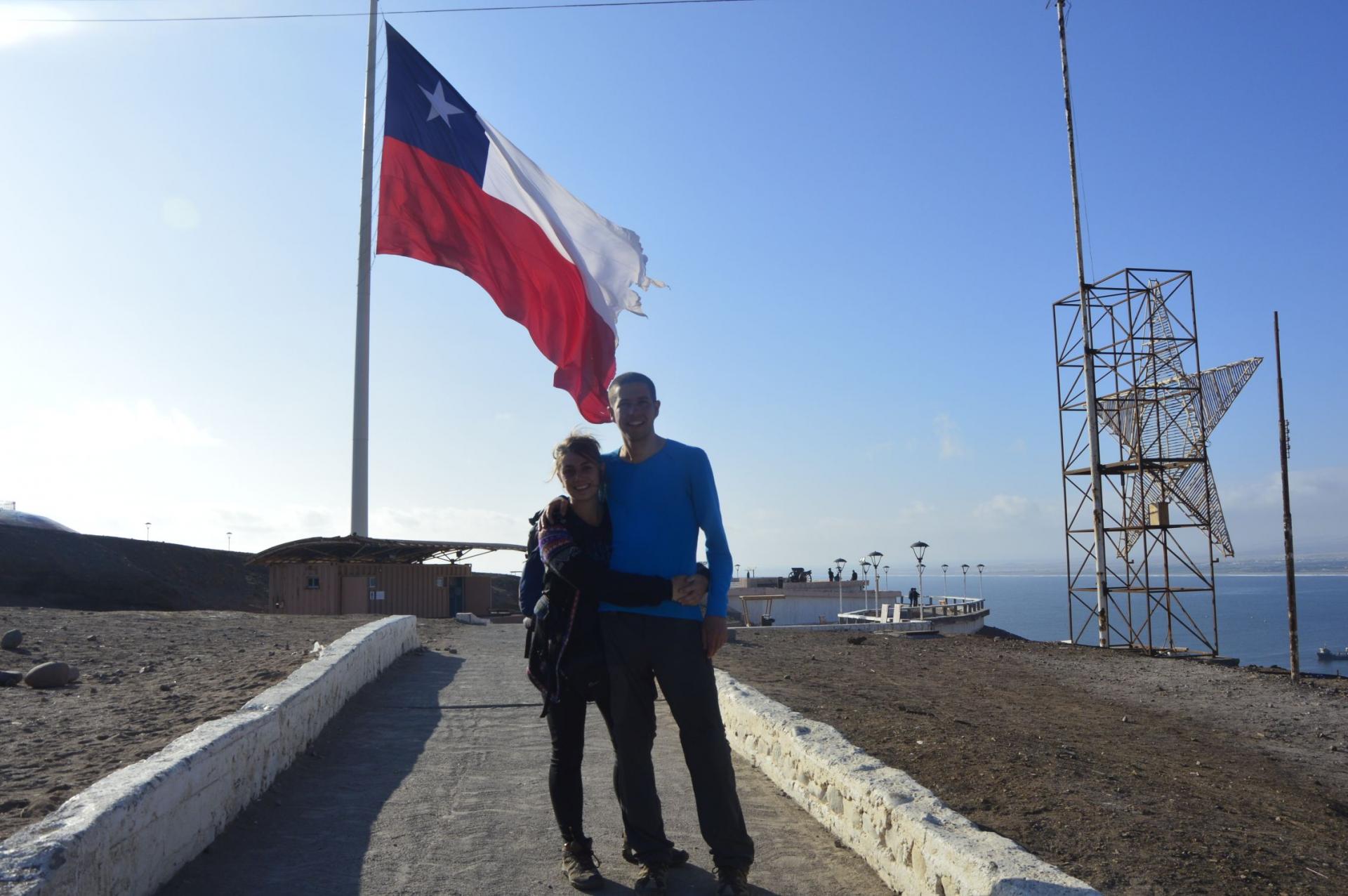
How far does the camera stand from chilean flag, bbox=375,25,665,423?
35.3ft

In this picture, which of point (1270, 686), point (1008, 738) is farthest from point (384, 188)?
point (1270, 686)

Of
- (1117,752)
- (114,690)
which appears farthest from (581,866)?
(114,690)

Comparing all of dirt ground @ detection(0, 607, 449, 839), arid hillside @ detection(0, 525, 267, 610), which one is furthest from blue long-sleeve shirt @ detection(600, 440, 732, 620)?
arid hillside @ detection(0, 525, 267, 610)

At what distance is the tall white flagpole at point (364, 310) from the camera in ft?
64.9

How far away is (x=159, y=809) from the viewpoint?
10.9 feet

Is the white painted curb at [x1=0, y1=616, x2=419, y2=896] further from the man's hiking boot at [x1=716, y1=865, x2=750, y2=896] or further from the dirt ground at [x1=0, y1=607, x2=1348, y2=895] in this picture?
the man's hiking boot at [x1=716, y1=865, x2=750, y2=896]

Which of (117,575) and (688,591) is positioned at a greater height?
(688,591)

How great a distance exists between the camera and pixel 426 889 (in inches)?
136

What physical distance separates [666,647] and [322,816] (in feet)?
6.98

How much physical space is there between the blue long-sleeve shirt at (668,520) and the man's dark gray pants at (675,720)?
0.24 ft

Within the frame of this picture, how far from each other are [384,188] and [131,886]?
37.8ft

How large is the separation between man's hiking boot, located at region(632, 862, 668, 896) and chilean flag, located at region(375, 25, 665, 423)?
6.36m

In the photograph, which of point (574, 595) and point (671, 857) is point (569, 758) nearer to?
point (671, 857)

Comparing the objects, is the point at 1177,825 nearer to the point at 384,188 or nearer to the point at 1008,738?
the point at 1008,738
